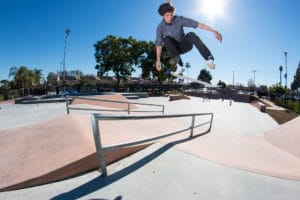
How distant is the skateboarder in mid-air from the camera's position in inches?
135

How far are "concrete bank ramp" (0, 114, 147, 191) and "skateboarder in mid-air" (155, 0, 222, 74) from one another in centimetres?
199

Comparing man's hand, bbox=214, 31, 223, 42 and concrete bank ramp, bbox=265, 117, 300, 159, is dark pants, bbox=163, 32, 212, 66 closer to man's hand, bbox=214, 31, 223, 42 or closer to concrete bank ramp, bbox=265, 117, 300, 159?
man's hand, bbox=214, 31, 223, 42

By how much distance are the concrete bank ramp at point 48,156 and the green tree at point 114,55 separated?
3228 cm

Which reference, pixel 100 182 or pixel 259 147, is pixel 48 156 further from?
pixel 259 147

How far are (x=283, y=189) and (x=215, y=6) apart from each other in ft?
10.6

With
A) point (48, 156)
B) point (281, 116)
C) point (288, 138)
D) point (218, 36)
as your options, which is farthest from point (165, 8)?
point (281, 116)

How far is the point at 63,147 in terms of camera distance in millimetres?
3422

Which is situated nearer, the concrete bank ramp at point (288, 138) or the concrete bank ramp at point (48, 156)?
the concrete bank ramp at point (48, 156)

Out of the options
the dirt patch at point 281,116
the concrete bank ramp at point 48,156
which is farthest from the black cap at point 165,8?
the dirt patch at point 281,116

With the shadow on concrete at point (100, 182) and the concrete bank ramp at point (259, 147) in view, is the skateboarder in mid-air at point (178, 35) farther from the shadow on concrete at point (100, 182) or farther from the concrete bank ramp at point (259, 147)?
the shadow on concrete at point (100, 182)

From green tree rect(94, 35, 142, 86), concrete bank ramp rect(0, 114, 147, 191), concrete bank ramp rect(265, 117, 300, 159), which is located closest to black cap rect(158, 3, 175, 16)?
concrete bank ramp rect(0, 114, 147, 191)

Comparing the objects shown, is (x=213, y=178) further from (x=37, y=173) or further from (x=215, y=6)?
(x=215, y=6)

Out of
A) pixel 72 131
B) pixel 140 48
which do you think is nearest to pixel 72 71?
→ pixel 140 48

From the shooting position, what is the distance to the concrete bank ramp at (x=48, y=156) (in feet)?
8.99
